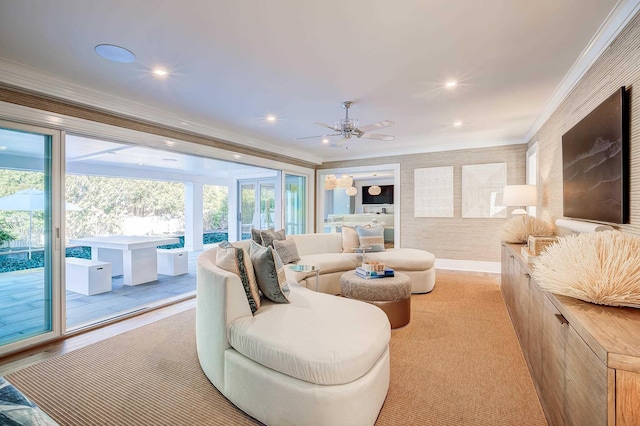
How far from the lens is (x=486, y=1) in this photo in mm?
1910

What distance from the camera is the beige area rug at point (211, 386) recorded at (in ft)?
6.12

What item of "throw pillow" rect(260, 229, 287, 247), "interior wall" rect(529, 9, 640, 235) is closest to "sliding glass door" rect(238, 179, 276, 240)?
"throw pillow" rect(260, 229, 287, 247)

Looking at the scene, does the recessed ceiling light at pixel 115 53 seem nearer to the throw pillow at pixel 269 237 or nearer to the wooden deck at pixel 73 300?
the wooden deck at pixel 73 300

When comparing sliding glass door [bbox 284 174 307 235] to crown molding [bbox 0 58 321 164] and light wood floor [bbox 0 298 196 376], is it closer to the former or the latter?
crown molding [bbox 0 58 321 164]

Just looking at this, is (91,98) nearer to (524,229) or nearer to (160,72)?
(160,72)

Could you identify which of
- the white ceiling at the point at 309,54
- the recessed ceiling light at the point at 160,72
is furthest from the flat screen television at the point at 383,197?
the recessed ceiling light at the point at 160,72

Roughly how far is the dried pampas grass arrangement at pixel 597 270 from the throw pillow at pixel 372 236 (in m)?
3.42

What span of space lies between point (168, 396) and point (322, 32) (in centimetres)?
274

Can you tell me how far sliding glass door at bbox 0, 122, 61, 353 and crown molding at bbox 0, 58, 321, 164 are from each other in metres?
0.39

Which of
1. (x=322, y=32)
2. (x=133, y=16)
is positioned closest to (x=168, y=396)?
(x=133, y=16)

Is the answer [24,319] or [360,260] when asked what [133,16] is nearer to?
[24,319]

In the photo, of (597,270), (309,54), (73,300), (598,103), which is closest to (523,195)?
(598,103)

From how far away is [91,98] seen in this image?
3283 mm

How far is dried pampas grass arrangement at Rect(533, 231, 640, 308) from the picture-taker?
132 cm
